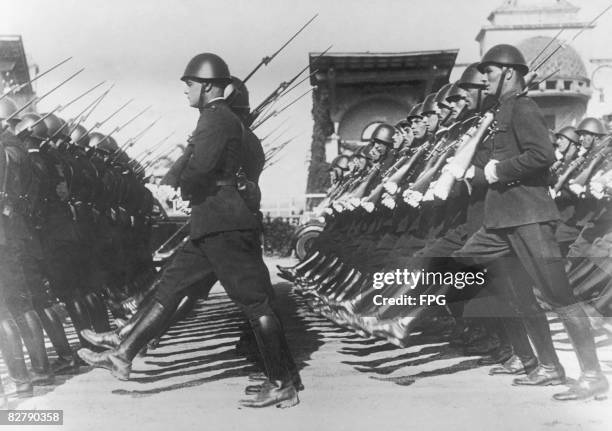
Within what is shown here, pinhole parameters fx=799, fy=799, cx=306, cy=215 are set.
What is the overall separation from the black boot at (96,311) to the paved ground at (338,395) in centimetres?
53

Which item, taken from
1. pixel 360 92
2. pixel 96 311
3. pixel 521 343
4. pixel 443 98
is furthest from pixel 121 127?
pixel 360 92

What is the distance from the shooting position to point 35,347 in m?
4.94

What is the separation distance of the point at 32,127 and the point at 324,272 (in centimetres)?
363

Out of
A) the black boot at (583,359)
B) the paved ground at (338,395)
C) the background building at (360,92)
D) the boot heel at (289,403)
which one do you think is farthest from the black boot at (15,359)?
the background building at (360,92)

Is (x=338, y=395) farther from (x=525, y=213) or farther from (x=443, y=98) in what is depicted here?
(x=443, y=98)

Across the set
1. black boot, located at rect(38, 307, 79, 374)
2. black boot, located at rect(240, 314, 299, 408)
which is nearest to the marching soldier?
black boot, located at rect(240, 314, 299, 408)

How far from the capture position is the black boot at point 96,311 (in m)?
6.28

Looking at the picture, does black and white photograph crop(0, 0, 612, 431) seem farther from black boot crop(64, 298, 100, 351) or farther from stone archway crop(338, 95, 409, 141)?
stone archway crop(338, 95, 409, 141)

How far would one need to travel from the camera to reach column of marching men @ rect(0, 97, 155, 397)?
15.9ft

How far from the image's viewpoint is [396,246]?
633 cm

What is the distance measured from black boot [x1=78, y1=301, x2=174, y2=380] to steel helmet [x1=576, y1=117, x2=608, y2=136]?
460cm

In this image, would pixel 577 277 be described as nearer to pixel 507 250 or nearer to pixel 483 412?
pixel 507 250

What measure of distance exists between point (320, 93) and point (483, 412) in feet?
41.8

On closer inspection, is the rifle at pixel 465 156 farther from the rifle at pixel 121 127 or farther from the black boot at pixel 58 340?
the rifle at pixel 121 127
